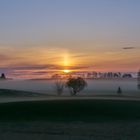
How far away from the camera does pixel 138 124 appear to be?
76.5ft

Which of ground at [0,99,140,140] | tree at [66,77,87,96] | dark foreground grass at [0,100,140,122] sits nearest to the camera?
ground at [0,99,140,140]

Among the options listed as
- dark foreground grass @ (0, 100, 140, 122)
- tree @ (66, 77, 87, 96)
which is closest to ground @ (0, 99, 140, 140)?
dark foreground grass @ (0, 100, 140, 122)

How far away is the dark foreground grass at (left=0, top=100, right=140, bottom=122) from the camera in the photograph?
25375 millimetres

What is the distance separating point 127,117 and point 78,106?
363 cm

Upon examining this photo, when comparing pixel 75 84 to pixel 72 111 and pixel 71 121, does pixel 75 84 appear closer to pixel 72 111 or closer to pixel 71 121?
pixel 72 111

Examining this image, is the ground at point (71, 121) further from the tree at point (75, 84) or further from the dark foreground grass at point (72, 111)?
the tree at point (75, 84)

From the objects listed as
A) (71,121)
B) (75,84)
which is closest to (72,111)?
(71,121)

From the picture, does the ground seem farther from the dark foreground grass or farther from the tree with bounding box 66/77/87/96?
the tree with bounding box 66/77/87/96

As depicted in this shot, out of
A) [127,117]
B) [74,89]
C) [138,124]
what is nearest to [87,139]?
[138,124]

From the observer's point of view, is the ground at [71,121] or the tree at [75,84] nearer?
the ground at [71,121]

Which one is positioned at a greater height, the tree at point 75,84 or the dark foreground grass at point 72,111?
the tree at point 75,84

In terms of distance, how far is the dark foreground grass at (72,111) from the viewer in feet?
83.3

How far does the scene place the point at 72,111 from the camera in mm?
26734

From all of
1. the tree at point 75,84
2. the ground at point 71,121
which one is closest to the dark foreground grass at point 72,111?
the ground at point 71,121
